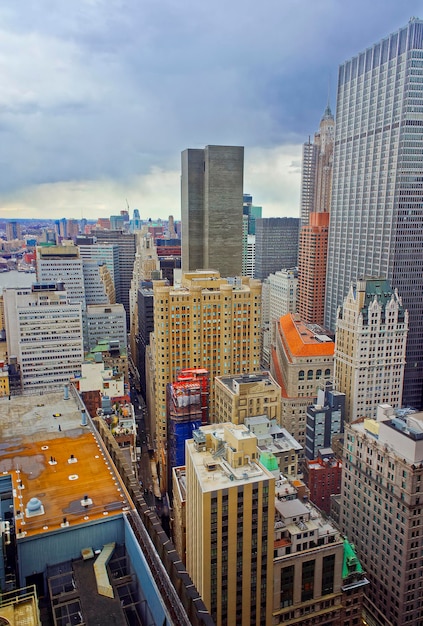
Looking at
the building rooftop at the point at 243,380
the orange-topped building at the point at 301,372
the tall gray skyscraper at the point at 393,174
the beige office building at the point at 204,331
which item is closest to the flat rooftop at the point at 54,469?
the building rooftop at the point at 243,380

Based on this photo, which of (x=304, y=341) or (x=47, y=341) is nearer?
(x=304, y=341)

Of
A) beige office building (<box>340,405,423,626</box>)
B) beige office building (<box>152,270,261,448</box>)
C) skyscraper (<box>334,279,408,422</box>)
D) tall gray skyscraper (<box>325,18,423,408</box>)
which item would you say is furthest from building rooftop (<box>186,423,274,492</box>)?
tall gray skyscraper (<box>325,18,423,408</box>)

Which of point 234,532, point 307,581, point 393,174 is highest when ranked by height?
point 393,174

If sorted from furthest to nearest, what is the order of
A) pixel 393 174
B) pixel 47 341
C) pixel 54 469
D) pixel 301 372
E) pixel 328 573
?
pixel 393 174
pixel 47 341
pixel 301 372
pixel 328 573
pixel 54 469

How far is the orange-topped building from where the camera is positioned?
140625mm

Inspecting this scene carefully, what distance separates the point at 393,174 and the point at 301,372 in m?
71.4

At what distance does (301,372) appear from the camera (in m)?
145

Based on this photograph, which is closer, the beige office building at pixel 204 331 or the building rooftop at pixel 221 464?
the building rooftop at pixel 221 464

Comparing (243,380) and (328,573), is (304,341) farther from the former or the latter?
(328,573)

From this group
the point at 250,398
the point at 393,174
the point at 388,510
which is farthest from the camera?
the point at 393,174

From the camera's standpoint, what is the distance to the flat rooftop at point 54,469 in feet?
168

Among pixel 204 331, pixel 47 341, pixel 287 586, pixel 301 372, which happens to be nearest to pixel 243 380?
pixel 204 331

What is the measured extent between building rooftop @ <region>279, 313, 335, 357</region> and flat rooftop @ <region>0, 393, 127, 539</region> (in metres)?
79.8

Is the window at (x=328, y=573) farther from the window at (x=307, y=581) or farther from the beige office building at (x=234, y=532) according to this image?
the beige office building at (x=234, y=532)
